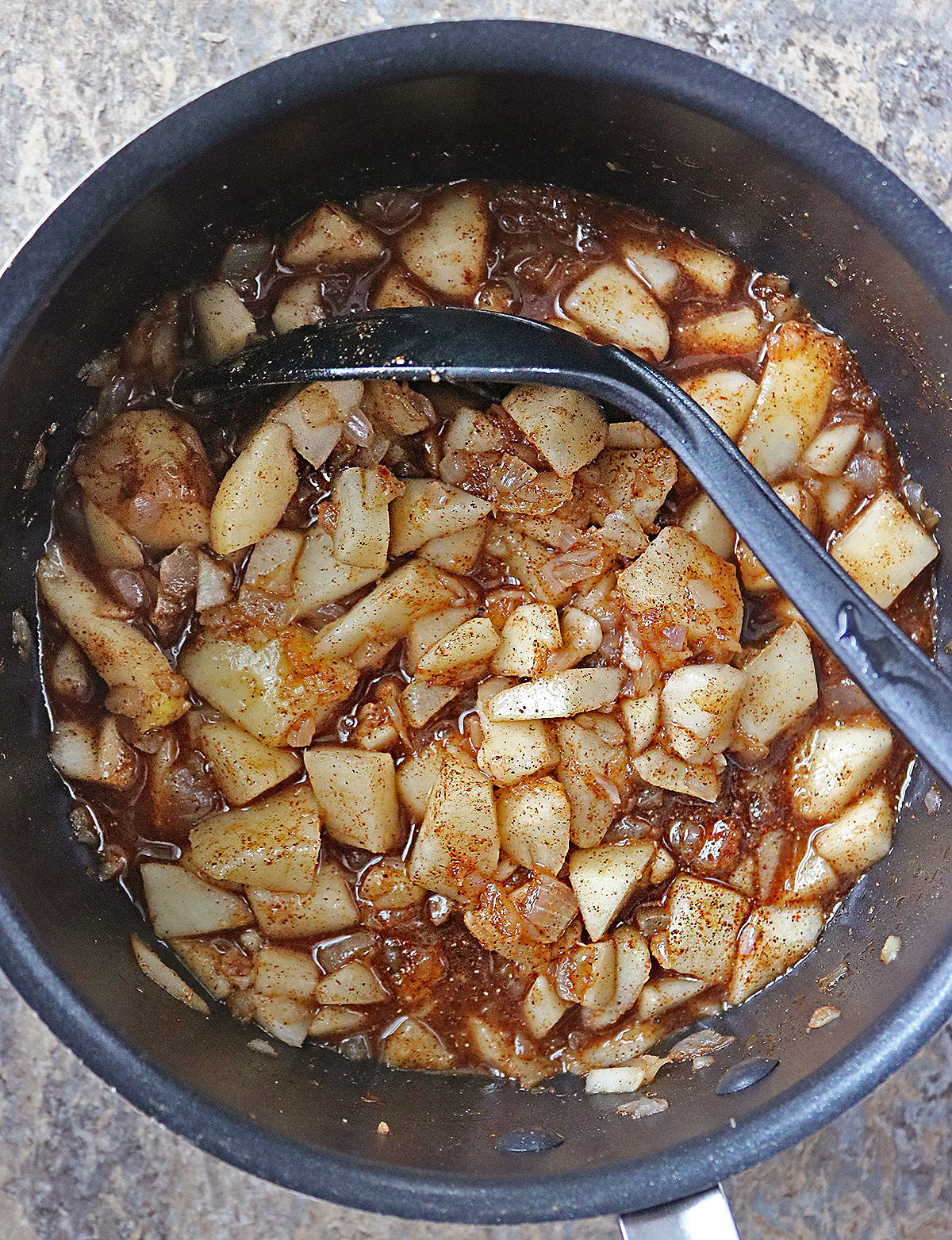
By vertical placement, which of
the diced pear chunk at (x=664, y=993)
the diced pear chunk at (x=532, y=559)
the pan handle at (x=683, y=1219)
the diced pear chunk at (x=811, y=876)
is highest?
the diced pear chunk at (x=532, y=559)

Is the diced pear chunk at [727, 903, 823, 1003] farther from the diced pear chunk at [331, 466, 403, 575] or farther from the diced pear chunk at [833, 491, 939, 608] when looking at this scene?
the diced pear chunk at [331, 466, 403, 575]

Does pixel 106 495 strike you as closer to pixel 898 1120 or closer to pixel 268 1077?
pixel 268 1077

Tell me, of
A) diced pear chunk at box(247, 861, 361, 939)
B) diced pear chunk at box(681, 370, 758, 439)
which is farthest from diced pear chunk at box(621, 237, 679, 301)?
diced pear chunk at box(247, 861, 361, 939)

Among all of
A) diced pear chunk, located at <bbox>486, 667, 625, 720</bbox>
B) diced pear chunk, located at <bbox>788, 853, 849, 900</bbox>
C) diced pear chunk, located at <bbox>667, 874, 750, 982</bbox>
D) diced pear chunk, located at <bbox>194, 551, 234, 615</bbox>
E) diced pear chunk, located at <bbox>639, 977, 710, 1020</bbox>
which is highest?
diced pear chunk, located at <bbox>486, 667, 625, 720</bbox>

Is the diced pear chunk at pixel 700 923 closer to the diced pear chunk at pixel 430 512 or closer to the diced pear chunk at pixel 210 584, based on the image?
the diced pear chunk at pixel 430 512

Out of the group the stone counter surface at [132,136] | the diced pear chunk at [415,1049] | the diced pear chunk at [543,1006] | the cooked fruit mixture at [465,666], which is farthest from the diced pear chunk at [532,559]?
the stone counter surface at [132,136]
